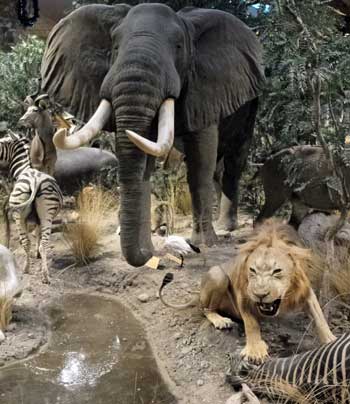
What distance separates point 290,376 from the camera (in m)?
2.91

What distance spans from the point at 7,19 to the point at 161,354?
1086 centimetres

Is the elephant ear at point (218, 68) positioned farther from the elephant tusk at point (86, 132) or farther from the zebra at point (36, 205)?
the zebra at point (36, 205)

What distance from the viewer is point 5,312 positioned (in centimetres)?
399

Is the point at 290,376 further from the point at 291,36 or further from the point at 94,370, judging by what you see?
the point at 291,36

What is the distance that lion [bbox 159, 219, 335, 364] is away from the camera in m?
3.08

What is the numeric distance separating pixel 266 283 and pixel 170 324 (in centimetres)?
121

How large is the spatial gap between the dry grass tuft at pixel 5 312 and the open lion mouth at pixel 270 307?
180 centimetres

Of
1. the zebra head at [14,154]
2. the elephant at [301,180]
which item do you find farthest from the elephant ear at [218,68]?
the zebra head at [14,154]

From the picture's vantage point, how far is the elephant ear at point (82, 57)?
14.4ft

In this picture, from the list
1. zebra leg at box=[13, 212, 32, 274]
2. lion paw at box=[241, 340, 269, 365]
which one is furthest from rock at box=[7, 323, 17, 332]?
lion paw at box=[241, 340, 269, 365]

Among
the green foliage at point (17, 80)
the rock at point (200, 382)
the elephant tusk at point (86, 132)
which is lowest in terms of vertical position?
the rock at point (200, 382)

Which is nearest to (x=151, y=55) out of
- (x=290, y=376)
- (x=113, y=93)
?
(x=113, y=93)

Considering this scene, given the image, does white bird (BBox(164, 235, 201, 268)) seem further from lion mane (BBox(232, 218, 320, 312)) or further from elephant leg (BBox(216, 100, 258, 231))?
lion mane (BBox(232, 218, 320, 312))

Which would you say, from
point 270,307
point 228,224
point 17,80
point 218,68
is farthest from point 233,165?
point 270,307
